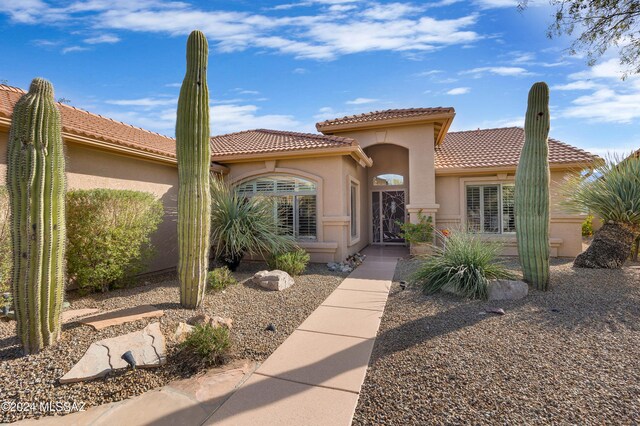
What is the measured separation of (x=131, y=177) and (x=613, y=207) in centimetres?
1261

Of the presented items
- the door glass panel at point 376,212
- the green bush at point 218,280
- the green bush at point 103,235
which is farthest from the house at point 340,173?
the green bush at point 218,280

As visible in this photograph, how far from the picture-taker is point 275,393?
3.02m

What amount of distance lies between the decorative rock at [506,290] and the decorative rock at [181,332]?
5338mm

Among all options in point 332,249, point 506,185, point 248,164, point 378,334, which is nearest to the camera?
point 378,334

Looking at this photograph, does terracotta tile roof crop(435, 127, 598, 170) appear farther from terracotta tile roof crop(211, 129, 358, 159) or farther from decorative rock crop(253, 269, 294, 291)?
decorative rock crop(253, 269, 294, 291)

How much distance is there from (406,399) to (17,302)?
4436mm

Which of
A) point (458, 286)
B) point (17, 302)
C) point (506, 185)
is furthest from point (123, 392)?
point (506, 185)

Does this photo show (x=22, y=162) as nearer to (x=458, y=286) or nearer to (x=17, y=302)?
(x=17, y=302)

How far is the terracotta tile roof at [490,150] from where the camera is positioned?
11117 millimetres

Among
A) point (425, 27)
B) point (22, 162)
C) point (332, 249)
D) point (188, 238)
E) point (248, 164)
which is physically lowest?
point (332, 249)

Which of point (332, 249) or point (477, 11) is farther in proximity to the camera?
point (332, 249)

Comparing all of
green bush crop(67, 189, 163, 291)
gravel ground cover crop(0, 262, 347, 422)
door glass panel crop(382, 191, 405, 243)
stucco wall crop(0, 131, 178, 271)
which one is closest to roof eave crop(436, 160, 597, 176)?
door glass panel crop(382, 191, 405, 243)

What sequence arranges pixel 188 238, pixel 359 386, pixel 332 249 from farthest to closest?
pixel 332 249
pixel 188 238
pixel 359 386

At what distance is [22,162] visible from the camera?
3.51 meters
